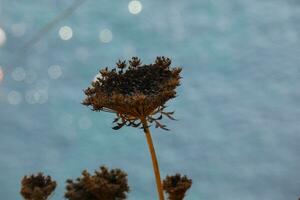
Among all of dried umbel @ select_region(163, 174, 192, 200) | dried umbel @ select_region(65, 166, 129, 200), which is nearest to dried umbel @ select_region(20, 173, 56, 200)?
dried umbel @ select_region(65, 166, 129, 200)

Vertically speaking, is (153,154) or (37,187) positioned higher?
(153,154)

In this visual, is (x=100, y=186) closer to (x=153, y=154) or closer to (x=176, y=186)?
(x=176, y=186)

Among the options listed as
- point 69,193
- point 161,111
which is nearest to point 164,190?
point 161,111

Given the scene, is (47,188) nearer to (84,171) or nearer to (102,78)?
(84,171)

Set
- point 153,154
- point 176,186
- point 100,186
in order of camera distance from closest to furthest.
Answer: point 100,186, point 176,186, point 153,154

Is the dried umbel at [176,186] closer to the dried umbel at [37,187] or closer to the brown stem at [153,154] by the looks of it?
the brown stem at [153,154]

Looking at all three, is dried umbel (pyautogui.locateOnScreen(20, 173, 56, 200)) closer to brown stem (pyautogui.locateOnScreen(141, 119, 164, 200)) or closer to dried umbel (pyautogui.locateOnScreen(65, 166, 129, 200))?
dried umbel (pyautogui.locateOnScreen(65, 166, 129, 200))

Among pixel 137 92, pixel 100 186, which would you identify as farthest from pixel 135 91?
pixel 100 186
